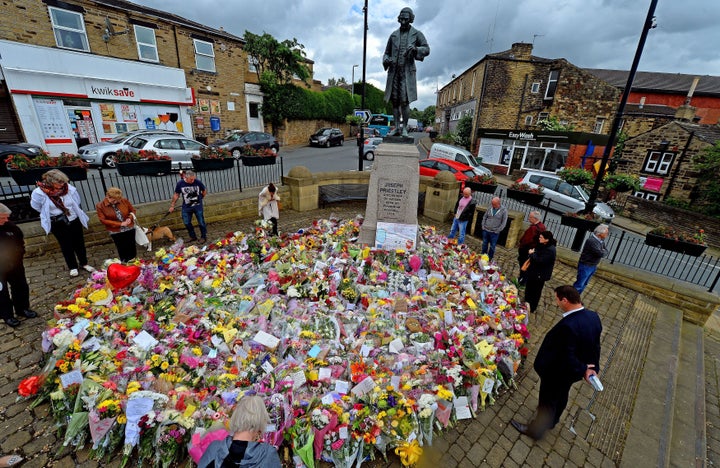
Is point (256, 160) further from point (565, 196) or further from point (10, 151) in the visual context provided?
→ point (565, 196)

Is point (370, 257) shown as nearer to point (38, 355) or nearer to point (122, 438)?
point (122, 438)

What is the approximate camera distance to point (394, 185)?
20.8 ft

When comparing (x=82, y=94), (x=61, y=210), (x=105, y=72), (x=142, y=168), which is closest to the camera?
(x=61, y=210)

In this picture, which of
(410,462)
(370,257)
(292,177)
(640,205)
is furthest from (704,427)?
(640,205)

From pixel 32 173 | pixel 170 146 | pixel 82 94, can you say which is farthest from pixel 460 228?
pixel 82 94

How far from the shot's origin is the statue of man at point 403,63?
21.6 ft

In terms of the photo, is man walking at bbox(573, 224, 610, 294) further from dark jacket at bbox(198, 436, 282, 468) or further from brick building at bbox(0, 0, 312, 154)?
brick building at bbox(0, 0, 312, 154)

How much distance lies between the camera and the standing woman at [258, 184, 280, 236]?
703cm

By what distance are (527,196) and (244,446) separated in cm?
1071

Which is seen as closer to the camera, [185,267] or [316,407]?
[316,407]

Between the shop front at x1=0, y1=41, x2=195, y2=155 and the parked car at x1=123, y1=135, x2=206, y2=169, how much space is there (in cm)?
523

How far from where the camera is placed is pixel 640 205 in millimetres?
16500

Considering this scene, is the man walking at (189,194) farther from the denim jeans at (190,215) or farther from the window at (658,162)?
the window at (658,162)

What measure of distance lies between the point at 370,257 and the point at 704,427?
16.8 ft
